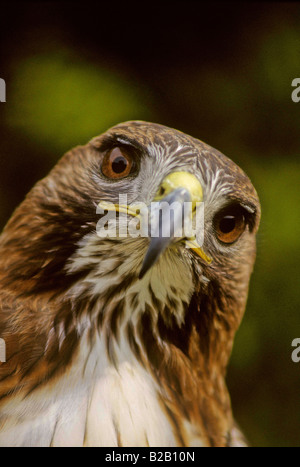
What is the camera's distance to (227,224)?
885 mm

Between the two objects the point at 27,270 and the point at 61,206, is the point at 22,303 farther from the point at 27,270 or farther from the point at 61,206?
the point at 61,206

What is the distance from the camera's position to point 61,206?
914 millimetres

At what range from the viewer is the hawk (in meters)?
0.82

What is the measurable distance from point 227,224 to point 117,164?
20 cm

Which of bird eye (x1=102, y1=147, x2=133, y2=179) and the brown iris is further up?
bird eye (x1=102, y1=147, x2=133, y2=179)

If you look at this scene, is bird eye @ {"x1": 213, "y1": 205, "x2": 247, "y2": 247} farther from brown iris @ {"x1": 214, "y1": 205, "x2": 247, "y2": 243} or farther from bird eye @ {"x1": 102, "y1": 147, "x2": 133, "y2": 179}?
bird eye @ {"x1": 102, "y1": 147, "x2": 133, "y2": 179}

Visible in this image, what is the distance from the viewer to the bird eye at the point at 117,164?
88 cm
